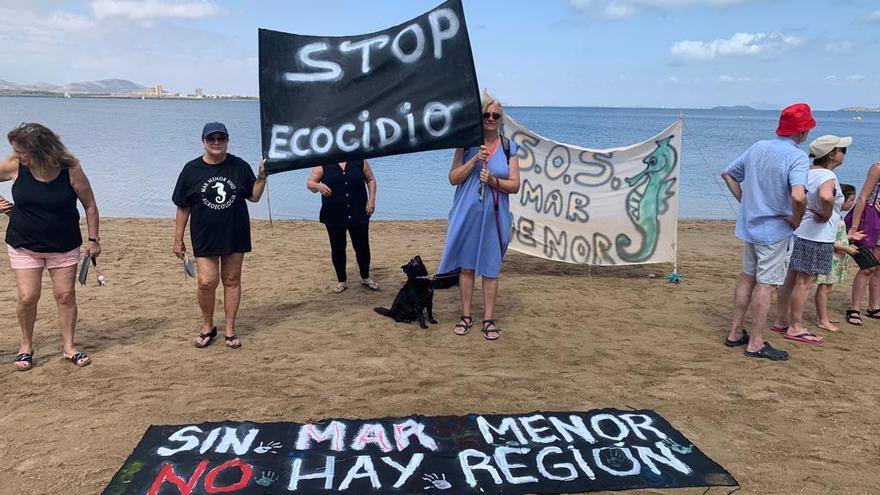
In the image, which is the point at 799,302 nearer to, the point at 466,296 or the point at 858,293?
the point at 858,293

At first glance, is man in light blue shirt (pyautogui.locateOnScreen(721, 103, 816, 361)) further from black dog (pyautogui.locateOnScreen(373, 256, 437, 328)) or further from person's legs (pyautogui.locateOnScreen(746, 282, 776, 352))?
black dog (pyautogui.locateOnScreen(373, 256, 437, 328))

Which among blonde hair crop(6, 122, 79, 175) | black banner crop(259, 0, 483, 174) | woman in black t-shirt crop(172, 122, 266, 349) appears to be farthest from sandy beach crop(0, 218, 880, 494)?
black banner crop(259, 0, 483, 174)

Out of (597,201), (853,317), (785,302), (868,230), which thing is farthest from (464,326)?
(868,230)

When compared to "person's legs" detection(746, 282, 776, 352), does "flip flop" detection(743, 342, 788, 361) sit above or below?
below

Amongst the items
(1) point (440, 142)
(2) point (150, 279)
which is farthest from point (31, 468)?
(2) point (150, 279)

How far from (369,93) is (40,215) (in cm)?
250

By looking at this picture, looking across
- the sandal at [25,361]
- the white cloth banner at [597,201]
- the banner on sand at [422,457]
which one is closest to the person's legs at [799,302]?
the white cloth banner at [597,201]

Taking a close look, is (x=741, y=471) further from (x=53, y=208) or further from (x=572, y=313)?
(x=53, y=208)

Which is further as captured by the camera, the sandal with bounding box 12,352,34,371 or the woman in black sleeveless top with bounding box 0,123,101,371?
the sandal with bounding box 12,352,34,371

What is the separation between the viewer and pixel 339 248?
6570 millimetres

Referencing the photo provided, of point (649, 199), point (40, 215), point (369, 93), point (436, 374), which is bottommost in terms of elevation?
point (436, 374)

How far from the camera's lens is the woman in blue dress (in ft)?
16.1

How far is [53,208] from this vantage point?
4223 millimetres

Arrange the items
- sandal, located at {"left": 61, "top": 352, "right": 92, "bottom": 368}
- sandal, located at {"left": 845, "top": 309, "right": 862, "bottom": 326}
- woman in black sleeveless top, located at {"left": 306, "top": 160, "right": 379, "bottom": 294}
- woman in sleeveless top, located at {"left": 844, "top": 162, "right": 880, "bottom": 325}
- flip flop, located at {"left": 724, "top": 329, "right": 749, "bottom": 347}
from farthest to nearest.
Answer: woman in black sleeveless top, located at {"left": 306, "top": 160, "right": 379, "bottom": 294} → sandal, located at {"left": 845, "top": 309, "right": 862, "bottom": 326} → woman in sleeveless top, located at {"left": 844, "top": 162, "right": 880, "bottom": 325} → flip flop, located at {"left": 724, "top": 329, "right": 749, "bottom": 347} → sandal, located at {"left": 61, "top": 352, "right": 92, "bottom": 368}
